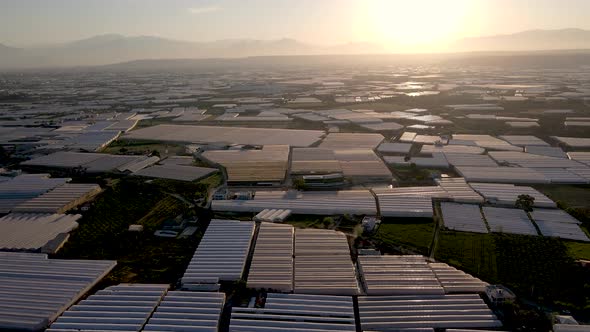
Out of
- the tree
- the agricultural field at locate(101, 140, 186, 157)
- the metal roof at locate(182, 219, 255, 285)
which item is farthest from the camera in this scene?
the agricultural field at locate(101, 140, 186, 157)

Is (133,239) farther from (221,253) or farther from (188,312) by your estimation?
(188,312)

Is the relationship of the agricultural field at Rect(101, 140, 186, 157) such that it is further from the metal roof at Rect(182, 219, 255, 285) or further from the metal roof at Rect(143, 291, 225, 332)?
the metal roof at Rect(143, 291, 225, 332)

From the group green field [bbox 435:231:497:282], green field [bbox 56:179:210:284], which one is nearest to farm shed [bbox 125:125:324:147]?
green field [bbox 56:179:210:284]

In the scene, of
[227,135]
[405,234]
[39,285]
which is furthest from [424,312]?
Result: [227,135]

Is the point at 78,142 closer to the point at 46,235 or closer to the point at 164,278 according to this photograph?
the point at 46,235

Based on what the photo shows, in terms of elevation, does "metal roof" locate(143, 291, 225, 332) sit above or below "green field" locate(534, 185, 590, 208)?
above

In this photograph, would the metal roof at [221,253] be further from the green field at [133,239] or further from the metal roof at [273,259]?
the green field at [133,239]
